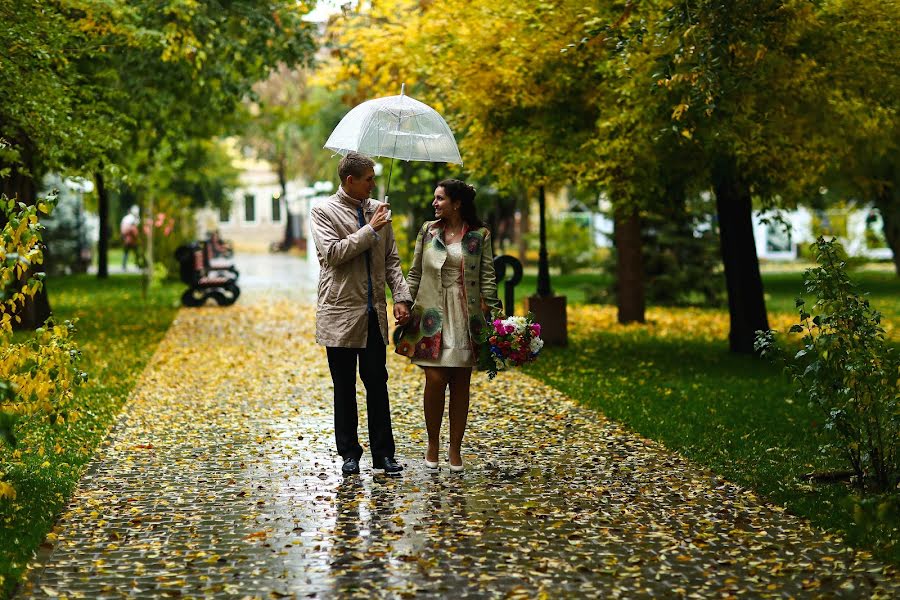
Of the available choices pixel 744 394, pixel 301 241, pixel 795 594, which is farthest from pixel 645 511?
pixel 301 241

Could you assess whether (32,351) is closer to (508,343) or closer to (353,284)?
(353,284)

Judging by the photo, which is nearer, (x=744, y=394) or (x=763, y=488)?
(x=763, y=488)

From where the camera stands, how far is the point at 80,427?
10156 millimetres

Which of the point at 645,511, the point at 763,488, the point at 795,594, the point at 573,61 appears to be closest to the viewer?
the point at 795,594

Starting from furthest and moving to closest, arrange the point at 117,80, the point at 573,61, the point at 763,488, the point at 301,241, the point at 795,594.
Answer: the point at 301,241
the point at 117,80
the point at 573,61
the point at 763,488
the point at 795,594

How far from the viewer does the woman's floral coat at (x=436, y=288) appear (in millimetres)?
8070

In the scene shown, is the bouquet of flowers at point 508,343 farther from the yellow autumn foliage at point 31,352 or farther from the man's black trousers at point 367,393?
the yellow autumn foliage at point 31,352

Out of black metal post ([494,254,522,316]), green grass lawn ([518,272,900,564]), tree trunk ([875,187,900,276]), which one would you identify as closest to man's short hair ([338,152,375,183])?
green grass lawn ([518,272,900,564])

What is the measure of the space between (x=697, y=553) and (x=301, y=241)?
186ft

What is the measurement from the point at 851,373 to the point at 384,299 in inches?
112

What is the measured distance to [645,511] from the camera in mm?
7102

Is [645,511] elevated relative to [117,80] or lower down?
lower down

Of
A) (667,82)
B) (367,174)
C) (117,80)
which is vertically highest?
(117,80)

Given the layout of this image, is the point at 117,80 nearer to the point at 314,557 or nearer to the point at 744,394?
the point at 744,394
